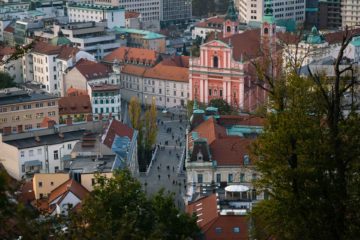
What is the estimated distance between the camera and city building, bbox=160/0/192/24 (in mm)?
110531

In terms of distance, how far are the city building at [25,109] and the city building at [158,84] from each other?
638 inches

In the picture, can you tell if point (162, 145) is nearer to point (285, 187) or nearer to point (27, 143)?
point (27, 143)

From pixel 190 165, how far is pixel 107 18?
53219 millimetres

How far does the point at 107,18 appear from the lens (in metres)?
90.1

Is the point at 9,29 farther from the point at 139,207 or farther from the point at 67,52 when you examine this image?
the point at 139,207

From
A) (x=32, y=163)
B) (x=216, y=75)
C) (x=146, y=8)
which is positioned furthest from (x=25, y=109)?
(x=146, y=8)

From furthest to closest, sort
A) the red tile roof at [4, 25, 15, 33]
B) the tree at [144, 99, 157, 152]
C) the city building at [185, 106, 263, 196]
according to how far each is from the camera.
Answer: the red tile roof at [4, 25, 15, 33] → the tree at [144, 99, 157, 152] → the city building at [185, 106, 263, 196]

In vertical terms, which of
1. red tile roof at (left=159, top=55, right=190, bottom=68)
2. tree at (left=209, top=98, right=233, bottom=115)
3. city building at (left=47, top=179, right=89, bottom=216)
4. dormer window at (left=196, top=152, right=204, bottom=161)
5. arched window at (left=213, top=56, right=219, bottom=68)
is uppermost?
arched window at (left=213, top=56, right=219, bottom=68)

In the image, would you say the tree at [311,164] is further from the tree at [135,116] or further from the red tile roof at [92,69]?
the red tile roof at [92,69]

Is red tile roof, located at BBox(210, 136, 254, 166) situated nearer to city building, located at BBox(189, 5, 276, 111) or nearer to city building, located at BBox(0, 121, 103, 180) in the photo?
city building, located at BBox(0, 121, 103, 180)

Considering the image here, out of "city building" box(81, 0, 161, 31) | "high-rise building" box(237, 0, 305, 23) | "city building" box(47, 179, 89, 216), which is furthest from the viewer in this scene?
"city building" box(81, 0, 161, 31)

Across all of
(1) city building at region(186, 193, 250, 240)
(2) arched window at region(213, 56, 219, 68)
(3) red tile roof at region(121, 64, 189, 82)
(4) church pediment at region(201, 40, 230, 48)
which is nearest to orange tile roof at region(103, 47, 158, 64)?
(3) red tile roof at region(121, 64, 189, 82)

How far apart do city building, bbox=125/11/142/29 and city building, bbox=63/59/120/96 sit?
27.9 m

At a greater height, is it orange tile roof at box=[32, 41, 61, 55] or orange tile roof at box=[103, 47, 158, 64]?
orange tile roof at box=[32, 41, 61, 55]
